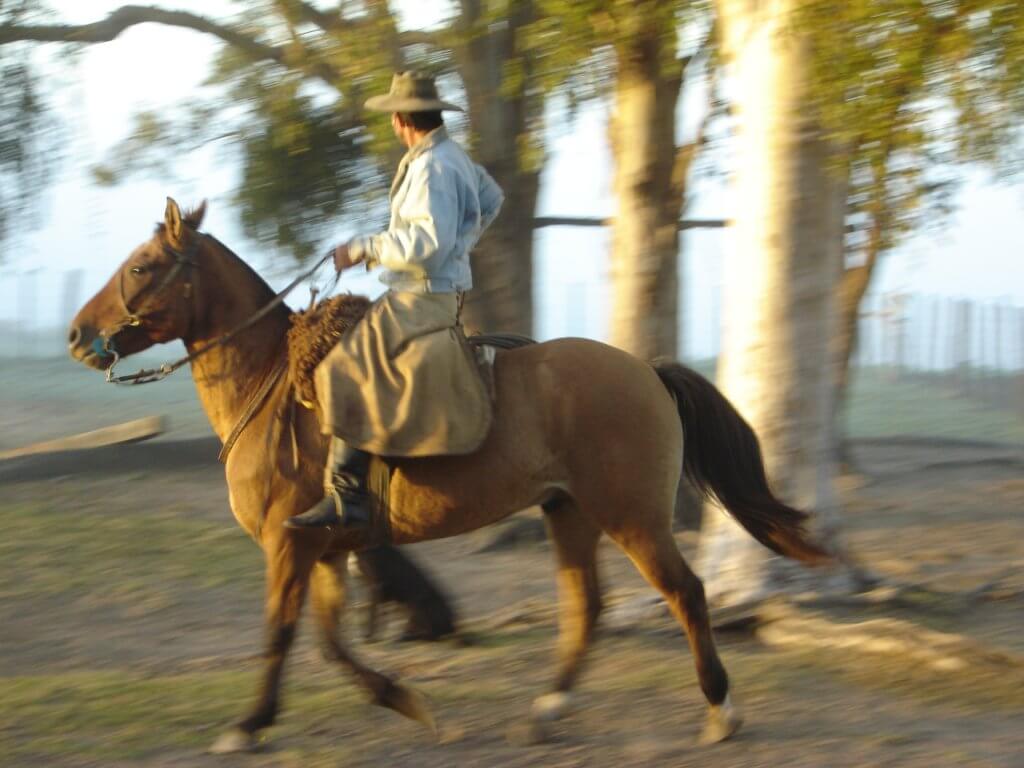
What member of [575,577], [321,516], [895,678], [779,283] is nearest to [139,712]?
[321,516]

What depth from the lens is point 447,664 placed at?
7.27 meters

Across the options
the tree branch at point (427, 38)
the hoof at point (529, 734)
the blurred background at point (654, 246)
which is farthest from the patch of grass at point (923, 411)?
the hoof at point (529, 734)

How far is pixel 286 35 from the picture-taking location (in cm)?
1195

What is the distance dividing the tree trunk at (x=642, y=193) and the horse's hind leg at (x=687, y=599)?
205 inches

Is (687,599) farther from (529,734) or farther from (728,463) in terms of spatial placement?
(529,734)

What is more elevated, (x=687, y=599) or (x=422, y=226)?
(x=422, y=226)

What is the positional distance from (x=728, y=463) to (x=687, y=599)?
28.8 inches

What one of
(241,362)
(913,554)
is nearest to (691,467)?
(241,362)

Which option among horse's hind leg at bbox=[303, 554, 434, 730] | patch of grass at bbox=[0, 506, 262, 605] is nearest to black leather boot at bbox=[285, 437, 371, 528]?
horse's hind leg at bbox=[303, 554, 434, 730]

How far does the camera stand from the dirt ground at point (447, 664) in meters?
5.62

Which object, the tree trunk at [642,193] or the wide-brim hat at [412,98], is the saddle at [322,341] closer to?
the wide-brim hat at [412,98]

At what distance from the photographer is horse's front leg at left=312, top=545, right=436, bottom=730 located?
18.7 feet

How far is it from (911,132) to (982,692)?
9.39 ft

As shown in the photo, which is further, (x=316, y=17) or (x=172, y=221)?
(x=316, y=17)
